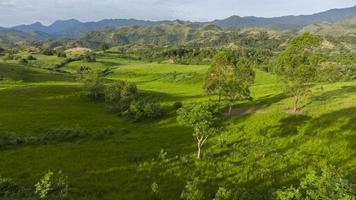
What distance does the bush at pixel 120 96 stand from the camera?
8700cm

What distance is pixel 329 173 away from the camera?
22531 millimetres

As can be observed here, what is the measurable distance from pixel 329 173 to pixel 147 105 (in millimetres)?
54463

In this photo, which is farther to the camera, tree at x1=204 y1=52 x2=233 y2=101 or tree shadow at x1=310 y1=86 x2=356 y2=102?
tree at x1=204 y1=52 x2=233 y2=101

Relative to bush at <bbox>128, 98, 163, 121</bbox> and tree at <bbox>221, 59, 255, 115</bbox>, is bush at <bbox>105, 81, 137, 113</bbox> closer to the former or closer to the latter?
bush at <bbox>128, 98, 163, 121</bbox>

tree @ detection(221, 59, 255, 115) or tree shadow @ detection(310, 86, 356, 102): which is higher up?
tree @ detection(221, 59, 255, 115)

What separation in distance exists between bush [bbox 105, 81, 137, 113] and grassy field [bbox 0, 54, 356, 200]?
134 inches

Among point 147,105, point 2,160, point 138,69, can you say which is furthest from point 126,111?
point 138,69

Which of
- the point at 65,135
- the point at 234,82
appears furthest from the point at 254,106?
the point at 65,135

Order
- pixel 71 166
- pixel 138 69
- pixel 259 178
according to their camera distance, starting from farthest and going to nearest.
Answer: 1. pixel 138 69
2. pixel 71 166
3. pixel 259 178

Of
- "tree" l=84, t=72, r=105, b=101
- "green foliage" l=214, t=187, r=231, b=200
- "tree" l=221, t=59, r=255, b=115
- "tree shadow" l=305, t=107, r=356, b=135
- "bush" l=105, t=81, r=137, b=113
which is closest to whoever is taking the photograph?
"green foliage" l=214, t=187, r=231, b=200

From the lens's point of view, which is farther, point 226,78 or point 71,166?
point 226,78

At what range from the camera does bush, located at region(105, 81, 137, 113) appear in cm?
8700

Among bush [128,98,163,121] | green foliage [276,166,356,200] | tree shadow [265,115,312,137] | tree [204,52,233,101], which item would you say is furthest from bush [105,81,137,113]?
green foliage [276,166,356,200]

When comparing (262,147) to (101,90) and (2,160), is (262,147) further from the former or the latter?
(101,90)
